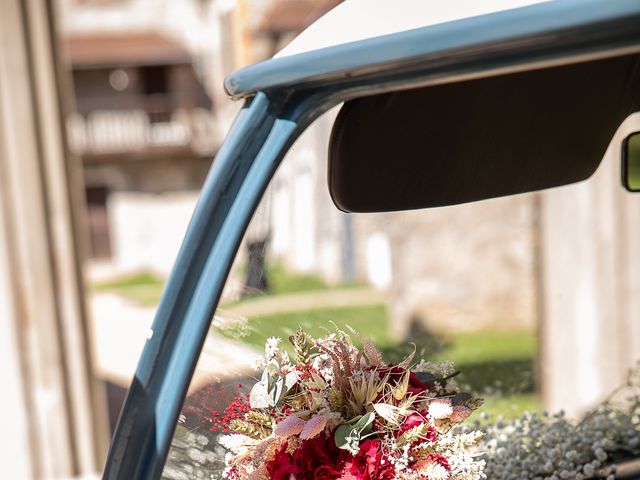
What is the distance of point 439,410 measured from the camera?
1.21 m

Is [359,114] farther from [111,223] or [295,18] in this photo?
[111,223]

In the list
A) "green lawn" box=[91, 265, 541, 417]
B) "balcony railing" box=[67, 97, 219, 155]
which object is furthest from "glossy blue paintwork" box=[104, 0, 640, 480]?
"balcony railing" box=[67, 97, 219, 155]

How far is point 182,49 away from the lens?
2686cm

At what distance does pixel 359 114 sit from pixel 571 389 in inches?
183

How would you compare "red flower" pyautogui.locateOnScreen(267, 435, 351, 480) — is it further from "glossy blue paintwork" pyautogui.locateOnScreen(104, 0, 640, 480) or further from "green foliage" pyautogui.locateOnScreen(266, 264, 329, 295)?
"green foliage" pyautogui.locateOnScreen(266, 264, 329, 295)

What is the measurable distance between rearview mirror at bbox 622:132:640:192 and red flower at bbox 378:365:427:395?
2.62 feet

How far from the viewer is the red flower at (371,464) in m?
1.19

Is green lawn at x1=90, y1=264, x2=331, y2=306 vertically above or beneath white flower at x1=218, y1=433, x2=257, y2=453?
beneath

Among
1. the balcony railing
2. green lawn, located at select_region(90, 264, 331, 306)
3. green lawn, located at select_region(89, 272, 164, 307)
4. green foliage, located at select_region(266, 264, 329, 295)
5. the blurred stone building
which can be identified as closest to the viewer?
green foliage, located at select_region(266, 264, 329, 295)

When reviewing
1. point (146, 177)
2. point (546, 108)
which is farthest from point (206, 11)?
point (546, 108)

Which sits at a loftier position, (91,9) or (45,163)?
(91,9)

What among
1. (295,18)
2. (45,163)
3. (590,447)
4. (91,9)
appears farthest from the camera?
(91,9)

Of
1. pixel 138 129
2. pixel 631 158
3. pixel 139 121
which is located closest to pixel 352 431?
pixel 631 158

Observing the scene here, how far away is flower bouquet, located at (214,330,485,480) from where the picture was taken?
1197 mm
